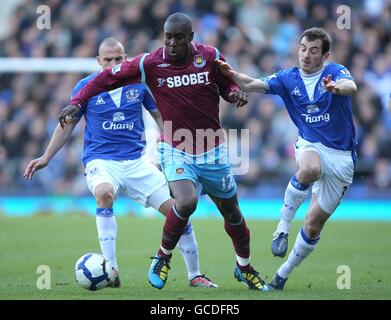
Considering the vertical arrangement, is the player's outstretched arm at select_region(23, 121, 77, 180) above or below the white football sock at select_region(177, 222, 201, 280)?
above

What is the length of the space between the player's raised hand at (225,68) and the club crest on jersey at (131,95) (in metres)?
1.50

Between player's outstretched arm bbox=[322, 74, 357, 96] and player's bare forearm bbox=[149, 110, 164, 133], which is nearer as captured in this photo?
player's outstretched arm bbox=[322, 74, 357, 96]

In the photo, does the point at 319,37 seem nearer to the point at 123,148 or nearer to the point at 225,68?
the point at 225,68

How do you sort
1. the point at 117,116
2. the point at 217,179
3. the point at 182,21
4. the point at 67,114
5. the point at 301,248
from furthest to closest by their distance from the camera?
the point at 117,116
the point at 301,248
the point at 217,179
the point at 67,114
the point at 182,21

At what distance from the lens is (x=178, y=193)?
9.43 metres

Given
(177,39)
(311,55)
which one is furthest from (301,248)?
(177,39)

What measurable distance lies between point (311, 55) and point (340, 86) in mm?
717

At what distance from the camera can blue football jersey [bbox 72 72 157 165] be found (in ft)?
35.3

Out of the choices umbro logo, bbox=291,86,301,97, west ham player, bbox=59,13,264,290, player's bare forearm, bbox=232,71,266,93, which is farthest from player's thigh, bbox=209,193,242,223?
umbro logo, bbox=291,86,301,97

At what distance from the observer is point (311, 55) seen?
9750 mm

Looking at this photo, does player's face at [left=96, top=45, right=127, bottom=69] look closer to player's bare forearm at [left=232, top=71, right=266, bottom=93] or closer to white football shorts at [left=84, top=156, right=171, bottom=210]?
white football shorts at [left=84, top=156, right=171, bottom=210]

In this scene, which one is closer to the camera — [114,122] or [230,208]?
[230,208]

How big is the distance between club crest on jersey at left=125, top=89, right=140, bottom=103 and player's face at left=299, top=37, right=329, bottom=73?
2054 millimetres

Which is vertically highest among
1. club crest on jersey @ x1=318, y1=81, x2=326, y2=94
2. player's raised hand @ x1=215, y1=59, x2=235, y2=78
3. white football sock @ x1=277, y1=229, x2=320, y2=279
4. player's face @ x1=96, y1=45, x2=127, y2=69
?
player's face @ x1=96, y1=45, x2=127, y2=69
